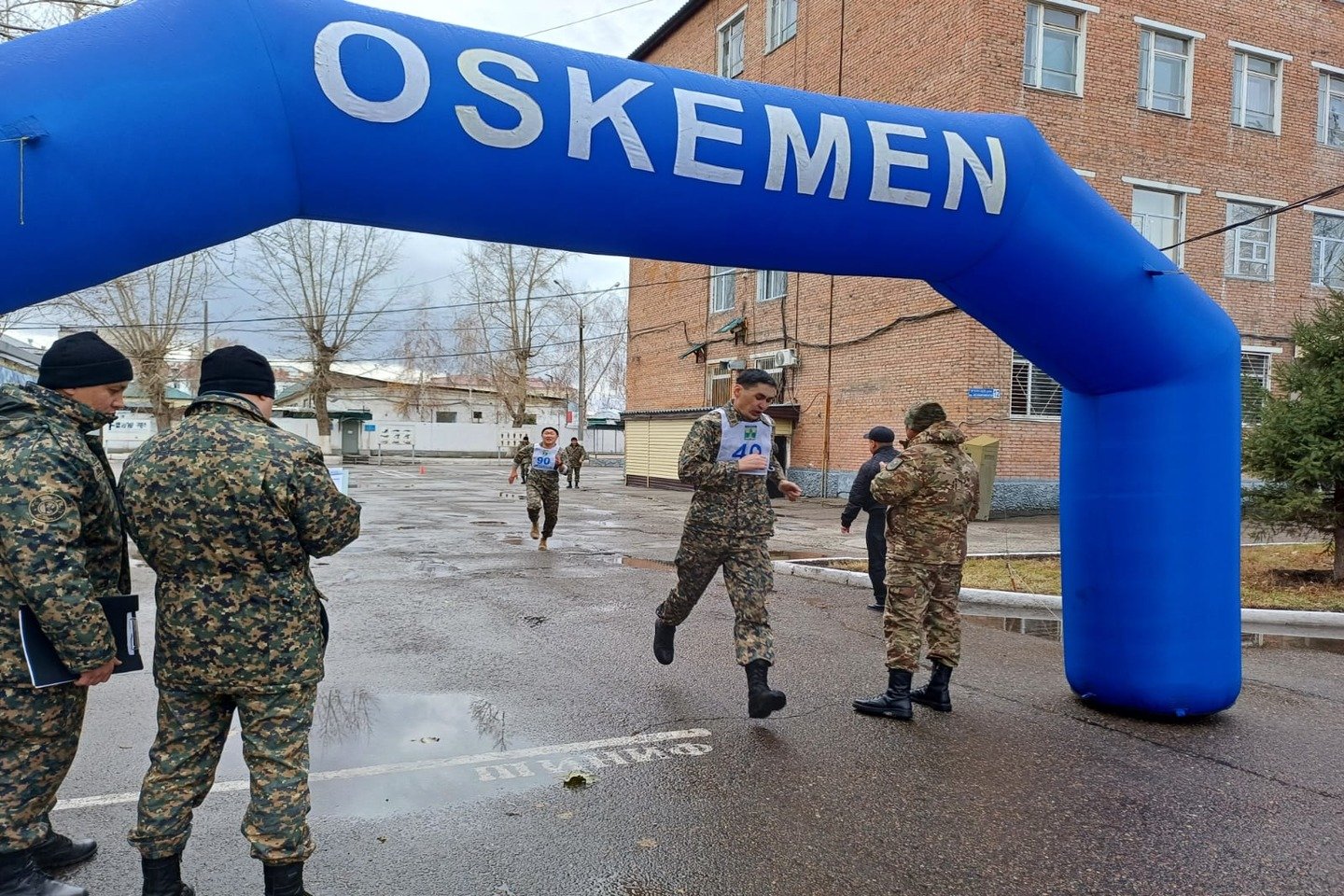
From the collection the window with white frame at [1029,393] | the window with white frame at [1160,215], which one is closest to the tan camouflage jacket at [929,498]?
the window with white frame at [1029,393]

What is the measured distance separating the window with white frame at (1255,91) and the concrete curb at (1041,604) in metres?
15.3

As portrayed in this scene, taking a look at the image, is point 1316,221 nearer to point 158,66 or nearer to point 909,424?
point 909,424

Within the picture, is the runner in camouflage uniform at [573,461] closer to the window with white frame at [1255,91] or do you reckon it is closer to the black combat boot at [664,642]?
the window with white frame at [1255,91]

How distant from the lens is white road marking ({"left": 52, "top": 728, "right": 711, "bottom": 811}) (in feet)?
11.9

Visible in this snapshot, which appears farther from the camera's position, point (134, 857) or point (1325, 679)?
point (1325, 679)

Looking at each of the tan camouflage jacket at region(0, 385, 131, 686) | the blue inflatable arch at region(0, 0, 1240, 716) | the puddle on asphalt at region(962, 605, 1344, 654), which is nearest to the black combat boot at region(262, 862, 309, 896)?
the tan camouflage jacket at region(0, 385, 131, 686)

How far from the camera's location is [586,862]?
315cm

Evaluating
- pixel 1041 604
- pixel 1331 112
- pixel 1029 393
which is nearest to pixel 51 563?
pixel 1041 604

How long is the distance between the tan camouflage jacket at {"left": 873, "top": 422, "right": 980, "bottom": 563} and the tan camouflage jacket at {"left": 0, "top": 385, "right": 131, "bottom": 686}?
12.1ft

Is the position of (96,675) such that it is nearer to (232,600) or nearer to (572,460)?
(232,600)

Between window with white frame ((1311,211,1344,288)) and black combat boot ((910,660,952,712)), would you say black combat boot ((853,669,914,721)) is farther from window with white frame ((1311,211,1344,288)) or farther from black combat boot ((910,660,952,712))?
window with white frame ((1311,211,1344,288))

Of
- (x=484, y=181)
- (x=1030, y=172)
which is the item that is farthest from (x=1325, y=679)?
(x=484, y=181)

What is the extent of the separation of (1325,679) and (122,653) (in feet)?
23.2

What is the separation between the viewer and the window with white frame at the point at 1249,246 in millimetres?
18984
